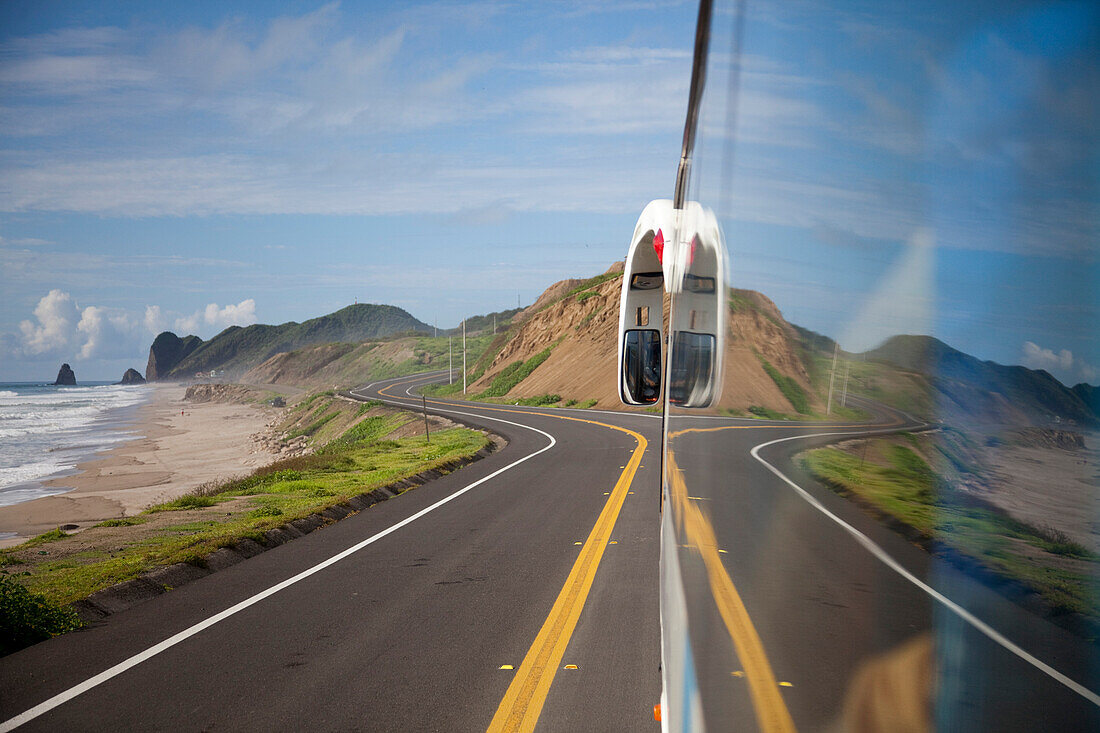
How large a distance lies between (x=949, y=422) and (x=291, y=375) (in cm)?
16493

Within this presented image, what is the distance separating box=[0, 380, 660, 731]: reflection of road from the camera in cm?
521

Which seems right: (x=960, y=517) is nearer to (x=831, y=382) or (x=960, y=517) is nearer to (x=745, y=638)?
(x=831, y=382)

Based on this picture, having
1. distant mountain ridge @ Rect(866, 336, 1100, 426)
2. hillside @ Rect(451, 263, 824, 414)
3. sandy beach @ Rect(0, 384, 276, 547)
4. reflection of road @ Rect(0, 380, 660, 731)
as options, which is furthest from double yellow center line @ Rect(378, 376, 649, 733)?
sandy beach @ Rect(0, 384, 276, 547)

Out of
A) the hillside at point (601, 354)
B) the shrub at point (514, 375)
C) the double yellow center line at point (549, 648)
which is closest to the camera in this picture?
the hillside at point (601, 354)

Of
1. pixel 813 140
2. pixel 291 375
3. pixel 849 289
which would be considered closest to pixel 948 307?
pixel 849 289

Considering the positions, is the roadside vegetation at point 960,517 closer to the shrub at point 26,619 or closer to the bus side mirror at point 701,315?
the bus side mirror at point 701,315

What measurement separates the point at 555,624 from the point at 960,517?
6.69 metres

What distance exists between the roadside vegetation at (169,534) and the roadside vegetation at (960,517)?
7828mm

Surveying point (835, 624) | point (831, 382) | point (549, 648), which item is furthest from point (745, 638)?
point (549, 648)

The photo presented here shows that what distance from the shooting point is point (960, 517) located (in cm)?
69

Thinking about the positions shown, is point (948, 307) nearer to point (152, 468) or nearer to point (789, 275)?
point (789, 275)

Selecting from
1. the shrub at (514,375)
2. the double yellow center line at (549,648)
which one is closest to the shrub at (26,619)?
the double yellow center line at (549,648)

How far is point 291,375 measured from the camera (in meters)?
157

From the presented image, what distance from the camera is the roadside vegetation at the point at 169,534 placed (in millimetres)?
7137
